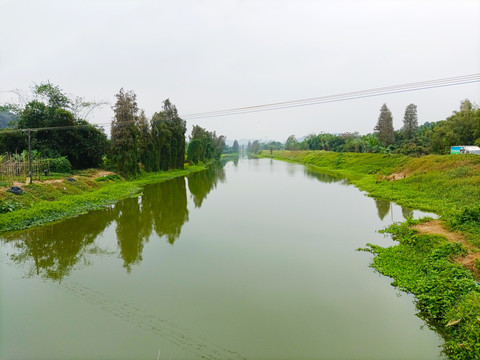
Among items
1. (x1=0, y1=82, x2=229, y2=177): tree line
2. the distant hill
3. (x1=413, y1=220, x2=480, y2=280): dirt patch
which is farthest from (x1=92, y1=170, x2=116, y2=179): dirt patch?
(x1=413, y1=220, x2=480, y2=280): dirt patch

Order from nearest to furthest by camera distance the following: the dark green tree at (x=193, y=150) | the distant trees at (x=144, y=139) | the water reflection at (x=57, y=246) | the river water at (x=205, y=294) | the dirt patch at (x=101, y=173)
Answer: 1. the river water at (x=205, y=294)
2. the water reflection at (x=57, y=246)
3. the dirt patch at (x=101, y=173)
4. the distant trees at (x=144, y=139)
5. the dark green tree at (x=193, y=150)

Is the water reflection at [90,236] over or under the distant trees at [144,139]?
under

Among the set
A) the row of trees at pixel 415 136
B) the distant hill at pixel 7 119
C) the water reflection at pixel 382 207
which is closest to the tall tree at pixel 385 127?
the row of trees at pixel 415 136

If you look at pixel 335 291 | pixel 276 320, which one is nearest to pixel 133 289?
pixel 276 320

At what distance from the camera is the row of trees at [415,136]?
27531 mm

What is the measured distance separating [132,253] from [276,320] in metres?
4.98

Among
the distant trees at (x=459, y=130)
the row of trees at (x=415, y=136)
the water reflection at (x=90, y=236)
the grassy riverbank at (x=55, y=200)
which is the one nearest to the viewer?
the water reflection at (x=90, y=236)

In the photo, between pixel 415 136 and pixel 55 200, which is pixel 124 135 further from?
pixel 415 136

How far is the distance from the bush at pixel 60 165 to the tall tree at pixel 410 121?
45117mm

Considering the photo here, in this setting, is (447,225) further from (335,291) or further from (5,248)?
(5,248)

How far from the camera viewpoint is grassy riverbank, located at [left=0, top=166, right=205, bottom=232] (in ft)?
34.4

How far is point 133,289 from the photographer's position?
597cm

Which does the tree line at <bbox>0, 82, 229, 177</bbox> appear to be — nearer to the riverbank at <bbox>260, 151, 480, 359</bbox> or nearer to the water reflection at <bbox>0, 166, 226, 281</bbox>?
the water reflection at <bbox>0, 166, 226, 281</bbox>

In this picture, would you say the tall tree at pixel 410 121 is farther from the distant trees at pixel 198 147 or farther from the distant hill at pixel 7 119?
the distant hill at pixel 7 119
